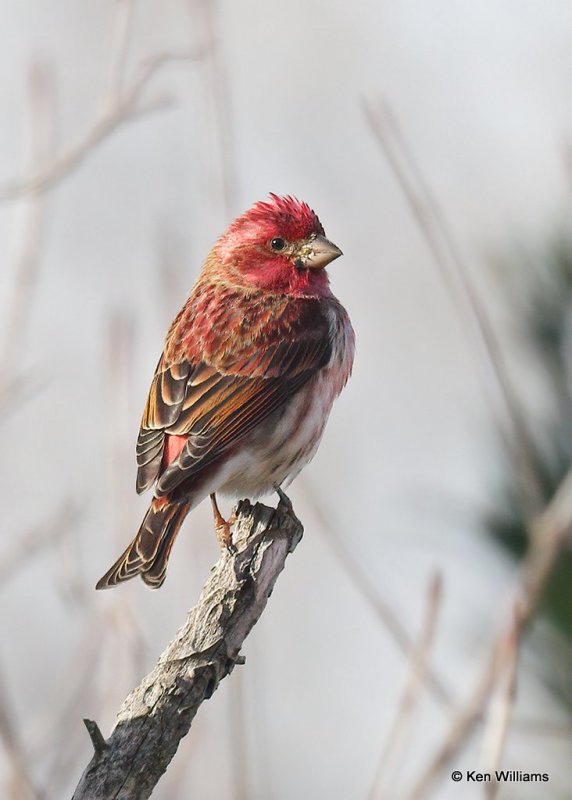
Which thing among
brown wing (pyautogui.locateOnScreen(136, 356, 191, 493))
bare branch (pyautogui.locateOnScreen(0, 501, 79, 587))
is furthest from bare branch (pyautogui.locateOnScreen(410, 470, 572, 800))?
bare branch (pyautogui.locateOnScreen(0, 501, 79, 587))

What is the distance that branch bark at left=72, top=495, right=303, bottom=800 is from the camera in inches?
173

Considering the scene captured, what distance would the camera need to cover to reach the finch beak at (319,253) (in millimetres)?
7238

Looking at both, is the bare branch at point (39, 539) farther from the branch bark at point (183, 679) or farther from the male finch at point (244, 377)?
the branch bark at point (183, 679)

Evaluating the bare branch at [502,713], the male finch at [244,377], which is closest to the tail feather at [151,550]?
the male finch at [244,377]

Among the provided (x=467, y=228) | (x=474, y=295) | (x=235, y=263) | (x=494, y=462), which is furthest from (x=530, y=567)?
(x=467, y=228)

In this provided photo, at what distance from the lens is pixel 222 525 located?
643cm

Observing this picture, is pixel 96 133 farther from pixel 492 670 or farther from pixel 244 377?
pixel 492 670

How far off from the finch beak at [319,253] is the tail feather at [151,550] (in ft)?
5.78

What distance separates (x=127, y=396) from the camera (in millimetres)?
6875

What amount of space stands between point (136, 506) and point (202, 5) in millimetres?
2542

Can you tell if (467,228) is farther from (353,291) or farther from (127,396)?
(127,396)

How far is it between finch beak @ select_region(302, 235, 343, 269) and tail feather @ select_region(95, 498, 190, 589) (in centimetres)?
176

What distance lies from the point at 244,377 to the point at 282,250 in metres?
0.96

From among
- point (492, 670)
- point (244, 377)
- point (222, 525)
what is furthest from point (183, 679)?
point (244, 377)
